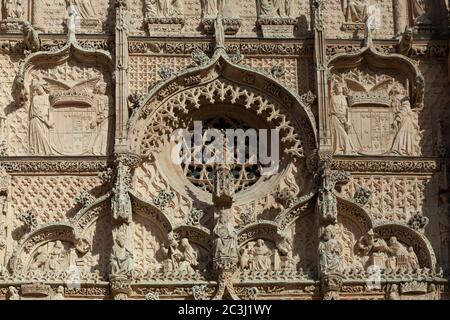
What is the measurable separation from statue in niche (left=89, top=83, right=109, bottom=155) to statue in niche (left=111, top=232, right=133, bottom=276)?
1592mm

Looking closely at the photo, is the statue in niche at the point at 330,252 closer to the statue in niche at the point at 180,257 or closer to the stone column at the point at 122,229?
the statue in niche at the point at 180,257

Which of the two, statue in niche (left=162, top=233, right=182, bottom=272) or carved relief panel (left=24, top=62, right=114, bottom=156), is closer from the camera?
statue in niche (left=162, top=233, right=182, bottom=272)

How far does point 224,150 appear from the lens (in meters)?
24.6

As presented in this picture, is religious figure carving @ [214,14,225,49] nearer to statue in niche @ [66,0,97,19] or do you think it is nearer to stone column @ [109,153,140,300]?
statue in niche @ [66,0,97,19]

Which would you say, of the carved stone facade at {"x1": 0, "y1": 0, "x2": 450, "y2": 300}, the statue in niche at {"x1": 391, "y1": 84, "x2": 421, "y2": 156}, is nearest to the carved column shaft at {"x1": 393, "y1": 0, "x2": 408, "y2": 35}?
the carved stone facade at {"x1": 0, "y1": 0, "x2": 450, "y2": 300}

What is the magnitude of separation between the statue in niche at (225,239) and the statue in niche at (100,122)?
2213mm

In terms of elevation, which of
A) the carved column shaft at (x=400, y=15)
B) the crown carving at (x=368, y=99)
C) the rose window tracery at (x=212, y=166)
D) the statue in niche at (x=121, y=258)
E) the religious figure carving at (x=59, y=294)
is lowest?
the religious figure carving at (x=59, y=294)

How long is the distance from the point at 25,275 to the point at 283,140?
14.8 ft

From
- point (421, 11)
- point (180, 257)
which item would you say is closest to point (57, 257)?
point (180, 257)

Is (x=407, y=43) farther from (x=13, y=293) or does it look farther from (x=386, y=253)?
(x=13, y=293)

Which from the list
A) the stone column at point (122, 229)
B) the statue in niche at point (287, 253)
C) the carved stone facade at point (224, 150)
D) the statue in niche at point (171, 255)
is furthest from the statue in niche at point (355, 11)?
the statue in niche at point (171, 255)

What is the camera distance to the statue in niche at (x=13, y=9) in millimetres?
25203

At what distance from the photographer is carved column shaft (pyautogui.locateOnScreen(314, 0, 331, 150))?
79.9 feet
